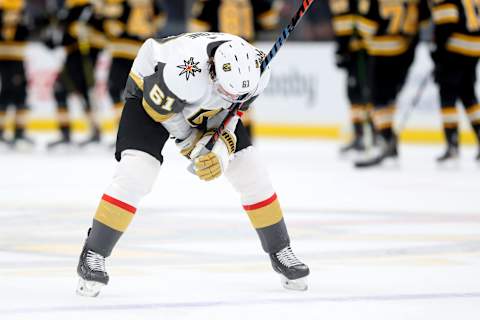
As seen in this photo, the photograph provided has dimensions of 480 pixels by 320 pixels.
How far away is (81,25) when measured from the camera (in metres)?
10.5

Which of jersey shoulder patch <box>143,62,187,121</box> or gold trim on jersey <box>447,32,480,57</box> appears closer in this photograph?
jersey shoulder patch <box>143,62,187,121</box>

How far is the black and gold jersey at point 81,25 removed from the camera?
34.0ft

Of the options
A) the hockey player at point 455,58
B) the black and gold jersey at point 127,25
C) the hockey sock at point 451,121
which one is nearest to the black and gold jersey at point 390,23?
the hockey player at point 455,58

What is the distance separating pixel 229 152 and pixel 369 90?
18.2 feet

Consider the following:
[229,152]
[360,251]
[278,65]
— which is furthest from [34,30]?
[229,152]

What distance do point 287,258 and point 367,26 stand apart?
511cm

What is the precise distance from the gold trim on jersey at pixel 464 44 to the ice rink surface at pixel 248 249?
81cm

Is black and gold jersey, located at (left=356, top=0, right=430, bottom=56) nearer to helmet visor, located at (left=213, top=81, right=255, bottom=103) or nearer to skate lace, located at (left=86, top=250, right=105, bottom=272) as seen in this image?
helmet visor, located at (left=213, top=81, right=255, bottom=103)

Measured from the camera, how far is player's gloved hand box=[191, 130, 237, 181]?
12.1 feet

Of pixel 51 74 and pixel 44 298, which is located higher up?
pixel 44 298

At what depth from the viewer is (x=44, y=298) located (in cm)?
360

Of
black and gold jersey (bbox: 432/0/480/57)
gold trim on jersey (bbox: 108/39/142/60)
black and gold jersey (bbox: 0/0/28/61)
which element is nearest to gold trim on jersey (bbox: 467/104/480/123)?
black and gold jersey (bbox: 432/0/480/57)

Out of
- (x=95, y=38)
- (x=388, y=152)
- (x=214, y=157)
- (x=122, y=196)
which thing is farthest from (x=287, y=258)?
(x=95, y=38)

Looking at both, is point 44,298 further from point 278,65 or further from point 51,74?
point 51,74
